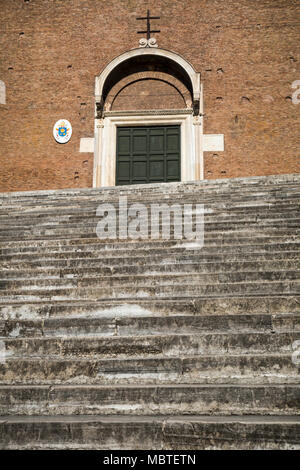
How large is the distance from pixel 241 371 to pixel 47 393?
116 centimetres

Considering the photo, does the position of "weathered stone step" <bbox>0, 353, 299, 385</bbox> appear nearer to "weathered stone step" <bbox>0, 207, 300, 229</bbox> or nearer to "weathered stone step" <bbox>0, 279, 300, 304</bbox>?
"weathered stone step" <bbox>0, 279, 300, 304</bbox>

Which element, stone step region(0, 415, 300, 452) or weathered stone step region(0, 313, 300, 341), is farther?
weathered stone step region(0, 313, 300, 341)

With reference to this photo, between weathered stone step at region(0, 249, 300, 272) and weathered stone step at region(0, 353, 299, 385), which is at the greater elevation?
weathered stone step at region(0, 249, 300, 272)

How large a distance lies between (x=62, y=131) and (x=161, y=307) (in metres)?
8.33

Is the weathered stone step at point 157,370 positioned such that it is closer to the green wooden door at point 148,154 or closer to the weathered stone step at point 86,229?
the weathered stone step at point 86,229

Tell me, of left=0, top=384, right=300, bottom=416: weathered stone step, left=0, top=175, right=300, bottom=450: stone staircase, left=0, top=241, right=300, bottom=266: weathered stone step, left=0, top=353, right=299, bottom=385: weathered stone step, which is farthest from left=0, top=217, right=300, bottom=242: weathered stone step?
left=0, top=384, right=300, bottom=416: weathered stone step

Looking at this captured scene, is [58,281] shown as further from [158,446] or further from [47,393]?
[158,446]

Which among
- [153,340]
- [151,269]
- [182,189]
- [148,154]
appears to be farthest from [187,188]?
[153,340]

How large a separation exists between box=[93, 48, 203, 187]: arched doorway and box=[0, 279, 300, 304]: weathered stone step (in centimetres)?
688

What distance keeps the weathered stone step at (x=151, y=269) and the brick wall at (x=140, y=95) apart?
6492mm

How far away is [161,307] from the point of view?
10.8ft

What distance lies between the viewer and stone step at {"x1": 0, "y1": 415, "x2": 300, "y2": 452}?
2.16 meters

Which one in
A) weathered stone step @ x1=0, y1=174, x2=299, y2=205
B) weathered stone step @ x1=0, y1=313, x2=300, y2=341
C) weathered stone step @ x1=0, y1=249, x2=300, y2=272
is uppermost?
weathered stone step @ x1=0, y1=174, x2=299, y2=205

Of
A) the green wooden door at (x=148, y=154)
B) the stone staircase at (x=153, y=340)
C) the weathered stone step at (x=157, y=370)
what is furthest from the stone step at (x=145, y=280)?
the green wooden door at (x=148, y=154)
